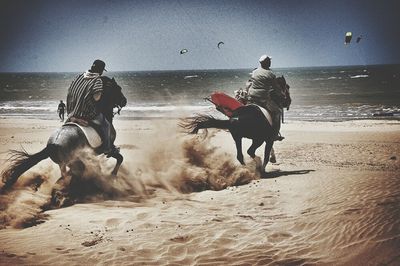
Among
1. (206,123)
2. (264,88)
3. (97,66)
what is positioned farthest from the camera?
(264,88)

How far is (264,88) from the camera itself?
839 centimetres

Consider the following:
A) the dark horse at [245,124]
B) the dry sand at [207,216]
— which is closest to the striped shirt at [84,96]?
the dry sand at [207,216]

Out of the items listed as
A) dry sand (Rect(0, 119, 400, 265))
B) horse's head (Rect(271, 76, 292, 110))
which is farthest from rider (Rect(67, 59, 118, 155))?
horse's head (Rect(271, 76, 292, 110))

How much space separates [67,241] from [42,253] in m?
0.43

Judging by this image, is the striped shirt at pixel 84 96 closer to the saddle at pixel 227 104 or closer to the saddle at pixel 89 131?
the saddle at pixel 89 131

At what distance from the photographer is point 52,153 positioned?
602cm

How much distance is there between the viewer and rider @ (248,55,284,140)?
27.5 feet

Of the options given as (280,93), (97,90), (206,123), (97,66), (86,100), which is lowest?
(206,123)

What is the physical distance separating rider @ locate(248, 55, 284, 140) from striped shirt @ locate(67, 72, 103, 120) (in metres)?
3.49

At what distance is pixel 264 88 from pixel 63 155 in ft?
14.8

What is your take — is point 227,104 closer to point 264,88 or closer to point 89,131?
point 264,88

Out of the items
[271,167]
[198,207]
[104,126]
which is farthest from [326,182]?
[104,126]

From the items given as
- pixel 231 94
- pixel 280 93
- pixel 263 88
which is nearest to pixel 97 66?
pixel 263 88

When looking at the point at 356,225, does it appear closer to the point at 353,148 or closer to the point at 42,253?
the point at 42,253
